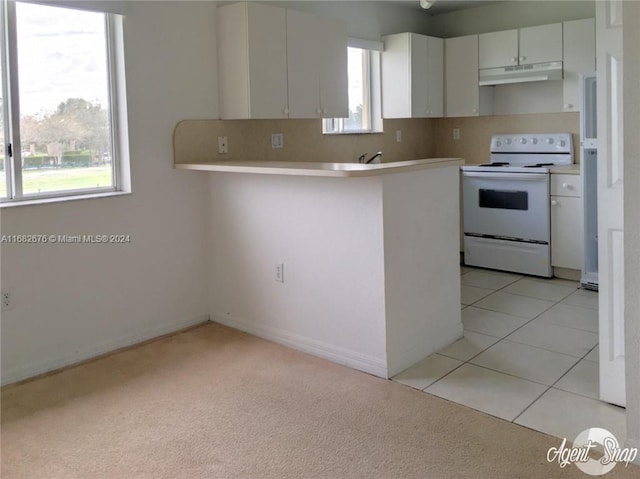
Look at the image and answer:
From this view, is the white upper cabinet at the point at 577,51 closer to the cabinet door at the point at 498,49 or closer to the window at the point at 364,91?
the cabinet door at the point at 498,49

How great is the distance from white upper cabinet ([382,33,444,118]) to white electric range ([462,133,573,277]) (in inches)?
28.4

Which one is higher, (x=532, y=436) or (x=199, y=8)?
(x=199, y=8)

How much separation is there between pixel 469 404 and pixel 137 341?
6.45 feet

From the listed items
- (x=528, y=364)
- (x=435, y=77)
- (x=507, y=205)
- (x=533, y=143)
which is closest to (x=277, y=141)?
(x=435, y=77)

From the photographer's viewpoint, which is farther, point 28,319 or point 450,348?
point 450,348

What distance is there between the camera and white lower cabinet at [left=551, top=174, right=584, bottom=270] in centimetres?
474

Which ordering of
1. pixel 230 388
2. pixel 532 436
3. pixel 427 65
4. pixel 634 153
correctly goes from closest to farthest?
pixel 634 153
pixel 532 436
pixel 230 388
pixel 427 65

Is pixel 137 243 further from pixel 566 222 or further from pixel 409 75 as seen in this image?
pixel 566 222

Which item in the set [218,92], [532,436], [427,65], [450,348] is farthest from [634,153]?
[427,65]

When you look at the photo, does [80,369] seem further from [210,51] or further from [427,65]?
[427,65]

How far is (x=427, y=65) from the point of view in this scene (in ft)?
17.9

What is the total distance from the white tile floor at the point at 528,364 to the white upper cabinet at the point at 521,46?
1.94 m

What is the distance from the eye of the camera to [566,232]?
15.9ft

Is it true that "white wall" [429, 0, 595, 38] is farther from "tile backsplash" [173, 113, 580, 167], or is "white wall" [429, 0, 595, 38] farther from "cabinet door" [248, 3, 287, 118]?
"cabinet door" [248, 3, 287, 118]
